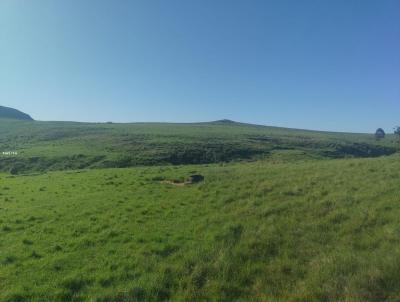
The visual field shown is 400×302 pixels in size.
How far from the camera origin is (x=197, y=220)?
15.3 meters

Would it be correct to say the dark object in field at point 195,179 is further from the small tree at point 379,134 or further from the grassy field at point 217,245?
the small tree at point 379,134

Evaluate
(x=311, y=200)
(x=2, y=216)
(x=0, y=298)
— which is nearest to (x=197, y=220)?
(x=311, y=200)

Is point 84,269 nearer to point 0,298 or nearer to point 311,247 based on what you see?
point 0,298

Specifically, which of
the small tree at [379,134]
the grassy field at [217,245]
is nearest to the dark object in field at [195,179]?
the grassy field at [217,245]

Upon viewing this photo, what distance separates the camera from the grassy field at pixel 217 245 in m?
9.20

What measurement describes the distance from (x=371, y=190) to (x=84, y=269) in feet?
41.9

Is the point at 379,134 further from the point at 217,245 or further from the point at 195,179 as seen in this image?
the point at 217,245

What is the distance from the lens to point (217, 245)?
1202cm

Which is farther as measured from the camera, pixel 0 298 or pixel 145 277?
pixel 145 277

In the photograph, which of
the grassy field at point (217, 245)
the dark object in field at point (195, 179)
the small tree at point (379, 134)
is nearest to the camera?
the grassy field at point (217, 245)

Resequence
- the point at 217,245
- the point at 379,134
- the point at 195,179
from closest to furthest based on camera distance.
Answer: the point at 217,245 < the point at 195,179 < the point at 379,134

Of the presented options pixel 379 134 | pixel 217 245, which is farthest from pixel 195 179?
pixel 379 134

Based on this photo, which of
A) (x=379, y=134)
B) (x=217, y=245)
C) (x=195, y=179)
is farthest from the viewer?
(x=379, y=134)

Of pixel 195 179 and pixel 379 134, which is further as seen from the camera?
pixel 379 134
